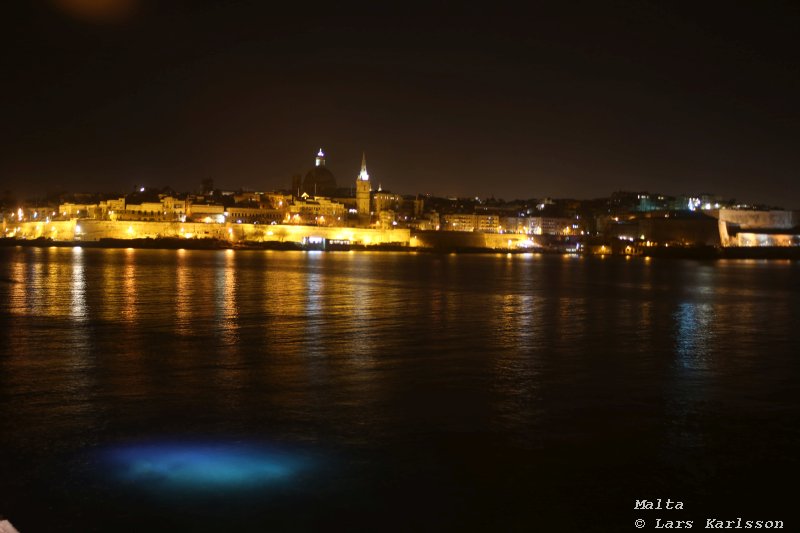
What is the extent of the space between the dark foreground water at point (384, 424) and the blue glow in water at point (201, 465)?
0.02 m

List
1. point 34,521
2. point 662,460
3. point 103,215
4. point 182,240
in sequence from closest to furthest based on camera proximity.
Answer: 1. point 34,521
2. point 662,460
3. point 182,240
4. point 103,215

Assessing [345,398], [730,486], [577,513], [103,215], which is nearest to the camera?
[577,513]

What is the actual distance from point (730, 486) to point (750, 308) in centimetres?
1285

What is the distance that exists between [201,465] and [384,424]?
139 cm

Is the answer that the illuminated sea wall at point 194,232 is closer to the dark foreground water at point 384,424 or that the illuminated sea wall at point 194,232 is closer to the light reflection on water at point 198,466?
the dark foreground water at point 384,424

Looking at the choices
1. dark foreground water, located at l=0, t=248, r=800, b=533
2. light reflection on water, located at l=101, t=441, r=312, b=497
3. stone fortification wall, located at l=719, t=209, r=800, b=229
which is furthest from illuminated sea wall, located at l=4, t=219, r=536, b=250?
light reflection on water, located at l=101, t=441, r=312, b=497

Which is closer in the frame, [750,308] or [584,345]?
[584,345]

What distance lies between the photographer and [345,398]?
18.8 feet

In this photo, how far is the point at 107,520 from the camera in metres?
3.34

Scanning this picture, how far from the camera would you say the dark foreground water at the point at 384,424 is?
11.7ft

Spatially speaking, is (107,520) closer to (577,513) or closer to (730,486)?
(577,513)

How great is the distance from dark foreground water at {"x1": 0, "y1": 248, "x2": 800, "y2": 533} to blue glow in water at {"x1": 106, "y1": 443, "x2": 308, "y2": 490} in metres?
0.02

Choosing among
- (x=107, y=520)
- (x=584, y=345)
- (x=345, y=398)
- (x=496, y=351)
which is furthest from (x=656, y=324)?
(x=107, y=520)

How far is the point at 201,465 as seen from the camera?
403 centimetres
